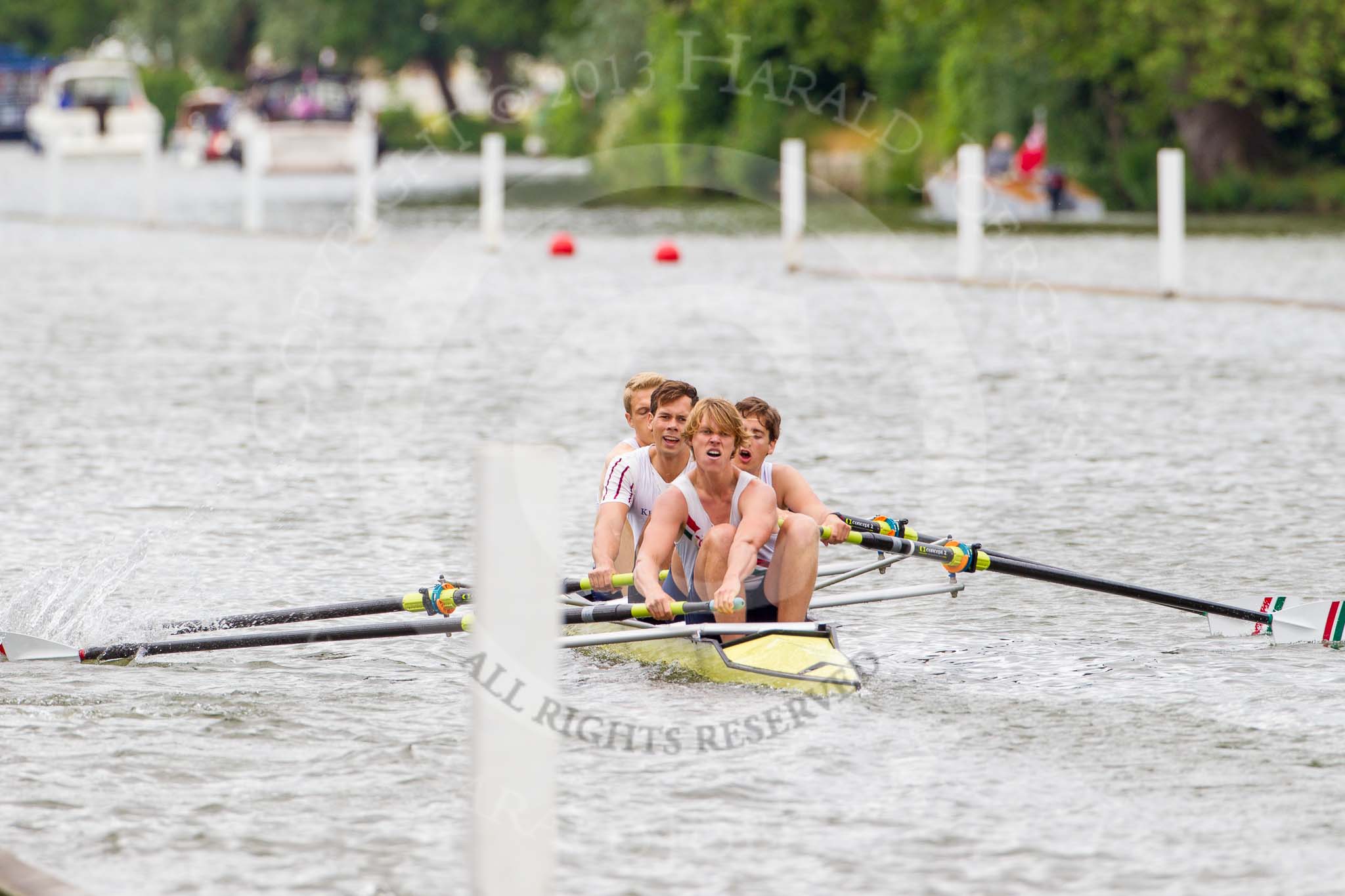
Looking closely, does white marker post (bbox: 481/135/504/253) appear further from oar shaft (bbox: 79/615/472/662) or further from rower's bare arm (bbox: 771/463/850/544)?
oar shaft (bbox: 79/615/472/662)

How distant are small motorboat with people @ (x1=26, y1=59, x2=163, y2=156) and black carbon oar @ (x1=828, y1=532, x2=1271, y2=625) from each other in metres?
46.2

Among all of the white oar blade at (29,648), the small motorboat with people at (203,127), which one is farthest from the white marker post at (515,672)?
the small motorboat with people at (203,127)

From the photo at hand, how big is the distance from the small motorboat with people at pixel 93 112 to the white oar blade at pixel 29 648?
45770 millimetres

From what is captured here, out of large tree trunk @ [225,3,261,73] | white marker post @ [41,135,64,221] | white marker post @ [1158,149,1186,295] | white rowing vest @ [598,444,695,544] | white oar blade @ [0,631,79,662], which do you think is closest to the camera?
white oar blade @ [0,631,79,662]

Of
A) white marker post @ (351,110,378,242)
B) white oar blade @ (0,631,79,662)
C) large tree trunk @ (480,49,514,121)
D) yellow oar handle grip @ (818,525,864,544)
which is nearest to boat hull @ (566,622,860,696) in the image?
yellow oar handle grip @ (818,525,864,544)

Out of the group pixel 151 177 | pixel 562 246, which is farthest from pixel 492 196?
pixel 151 177

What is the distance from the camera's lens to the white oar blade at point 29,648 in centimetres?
711

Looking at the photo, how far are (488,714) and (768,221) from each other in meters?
31.7

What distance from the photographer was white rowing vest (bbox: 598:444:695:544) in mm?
7473

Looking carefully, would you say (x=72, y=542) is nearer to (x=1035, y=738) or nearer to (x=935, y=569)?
(x=935, y=569)

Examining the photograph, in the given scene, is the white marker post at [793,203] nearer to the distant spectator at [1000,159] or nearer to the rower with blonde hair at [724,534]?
the distant spectator at [1000,159]

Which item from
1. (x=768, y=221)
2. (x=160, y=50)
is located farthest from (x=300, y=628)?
(x=160, y=50)

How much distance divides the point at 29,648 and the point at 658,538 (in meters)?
2.11

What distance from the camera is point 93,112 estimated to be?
56.9 metres
